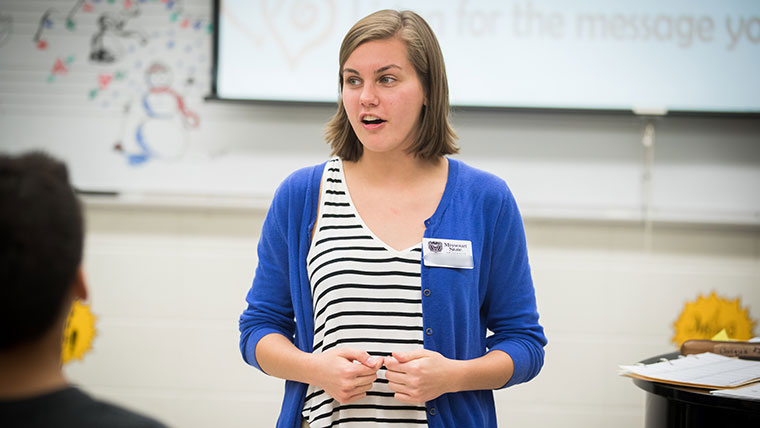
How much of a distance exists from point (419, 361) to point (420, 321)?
103mm

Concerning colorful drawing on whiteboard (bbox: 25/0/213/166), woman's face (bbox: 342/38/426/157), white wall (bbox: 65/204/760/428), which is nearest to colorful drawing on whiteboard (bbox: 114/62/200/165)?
colorful drawing on whiteboard (bbox: 25/0/213/166)

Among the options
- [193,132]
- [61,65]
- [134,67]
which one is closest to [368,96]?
[193,132]

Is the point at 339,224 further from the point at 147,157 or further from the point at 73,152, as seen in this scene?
the point at 73,152

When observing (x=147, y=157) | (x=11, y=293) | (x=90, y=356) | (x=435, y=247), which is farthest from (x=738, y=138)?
(x=90, y=356)

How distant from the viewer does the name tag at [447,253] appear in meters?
1.22

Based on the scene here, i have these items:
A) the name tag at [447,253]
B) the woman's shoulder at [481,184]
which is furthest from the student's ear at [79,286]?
the woman's shoulder at [481,184]

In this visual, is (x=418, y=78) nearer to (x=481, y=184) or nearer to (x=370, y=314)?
(x=481, y=184)

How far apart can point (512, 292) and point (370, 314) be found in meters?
0.31

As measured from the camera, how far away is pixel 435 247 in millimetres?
1224

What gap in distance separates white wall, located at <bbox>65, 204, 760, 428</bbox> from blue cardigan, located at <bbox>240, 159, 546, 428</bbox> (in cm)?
123

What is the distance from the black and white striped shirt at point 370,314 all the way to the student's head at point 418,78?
26cm

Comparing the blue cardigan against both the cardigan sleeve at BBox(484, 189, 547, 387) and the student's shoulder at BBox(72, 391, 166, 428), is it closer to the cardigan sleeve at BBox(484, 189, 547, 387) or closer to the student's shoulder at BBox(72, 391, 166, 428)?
the cardigan sleeve at BBox(484, 189, 547, 387)

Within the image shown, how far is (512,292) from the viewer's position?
130 centimetres

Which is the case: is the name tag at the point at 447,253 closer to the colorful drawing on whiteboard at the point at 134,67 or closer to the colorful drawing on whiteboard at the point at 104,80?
the colorful drawing on whiteboard at the point at 134,67
